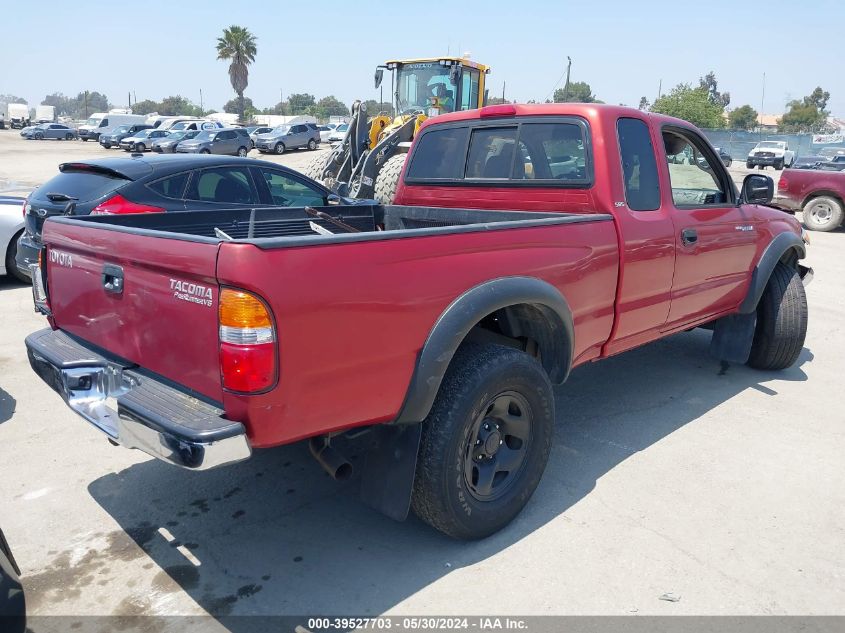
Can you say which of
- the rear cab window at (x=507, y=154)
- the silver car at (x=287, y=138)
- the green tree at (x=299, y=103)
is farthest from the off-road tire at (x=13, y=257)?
the green tree at (x=299, y=103)

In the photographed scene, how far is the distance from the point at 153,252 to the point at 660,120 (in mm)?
3240

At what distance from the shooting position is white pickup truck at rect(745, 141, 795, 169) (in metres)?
38.2

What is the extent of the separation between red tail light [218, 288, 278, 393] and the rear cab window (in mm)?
2358

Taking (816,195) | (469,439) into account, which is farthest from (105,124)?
(469,439)

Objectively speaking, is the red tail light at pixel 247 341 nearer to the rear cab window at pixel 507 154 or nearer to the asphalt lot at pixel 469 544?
the asphalt lot at pixel 469 544

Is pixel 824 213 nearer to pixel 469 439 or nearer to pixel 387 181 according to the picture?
pixel 387 181

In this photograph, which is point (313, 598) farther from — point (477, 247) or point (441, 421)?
point (477, 247)

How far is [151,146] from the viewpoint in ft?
122

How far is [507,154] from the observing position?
435cm

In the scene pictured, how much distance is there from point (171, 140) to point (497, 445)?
119 feet

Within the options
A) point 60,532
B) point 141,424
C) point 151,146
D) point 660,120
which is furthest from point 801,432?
point 151,146

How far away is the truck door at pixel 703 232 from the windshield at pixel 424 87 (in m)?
8.97

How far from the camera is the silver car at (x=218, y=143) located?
32250 millimetres

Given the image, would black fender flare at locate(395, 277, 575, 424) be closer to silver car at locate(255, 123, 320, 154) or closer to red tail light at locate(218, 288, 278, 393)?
red tail light at locate(218, 288, 278, 393)
